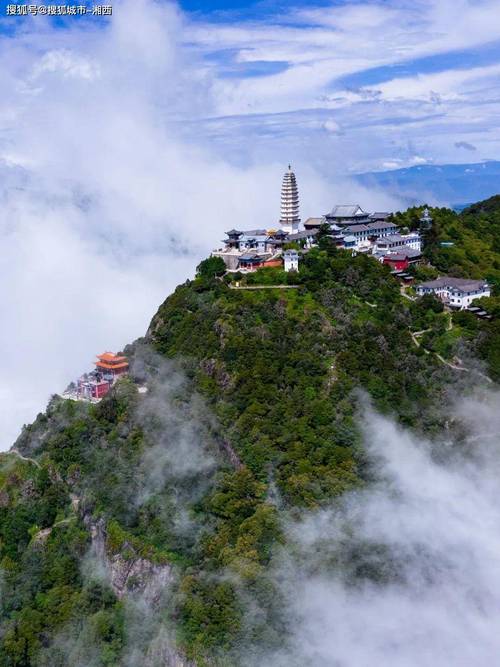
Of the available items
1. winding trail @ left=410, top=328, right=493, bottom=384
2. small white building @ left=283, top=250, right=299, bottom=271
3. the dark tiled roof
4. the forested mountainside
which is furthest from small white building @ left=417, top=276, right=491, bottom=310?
small white building @ left=283, top=250, right=299, bottom=271

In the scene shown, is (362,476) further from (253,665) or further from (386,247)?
(386,247)

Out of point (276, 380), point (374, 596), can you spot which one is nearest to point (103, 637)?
point (374, 596)

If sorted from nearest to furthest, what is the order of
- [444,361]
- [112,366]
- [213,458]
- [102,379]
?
1. [213,458]
2. [444,361]
3. [112,366]
4. [102,379]

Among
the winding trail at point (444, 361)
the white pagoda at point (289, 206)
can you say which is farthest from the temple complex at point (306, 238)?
the winding trail at point (444, 361)

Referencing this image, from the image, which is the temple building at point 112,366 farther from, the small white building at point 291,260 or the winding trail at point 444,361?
the winding trail at point 444,361

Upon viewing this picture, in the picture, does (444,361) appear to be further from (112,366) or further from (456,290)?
(112,366)

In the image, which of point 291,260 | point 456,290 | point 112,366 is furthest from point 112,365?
point 456,290

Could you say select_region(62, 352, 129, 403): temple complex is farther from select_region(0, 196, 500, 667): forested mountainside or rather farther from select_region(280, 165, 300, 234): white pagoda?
select_region(280, 165, 300, 234): white pagoda
